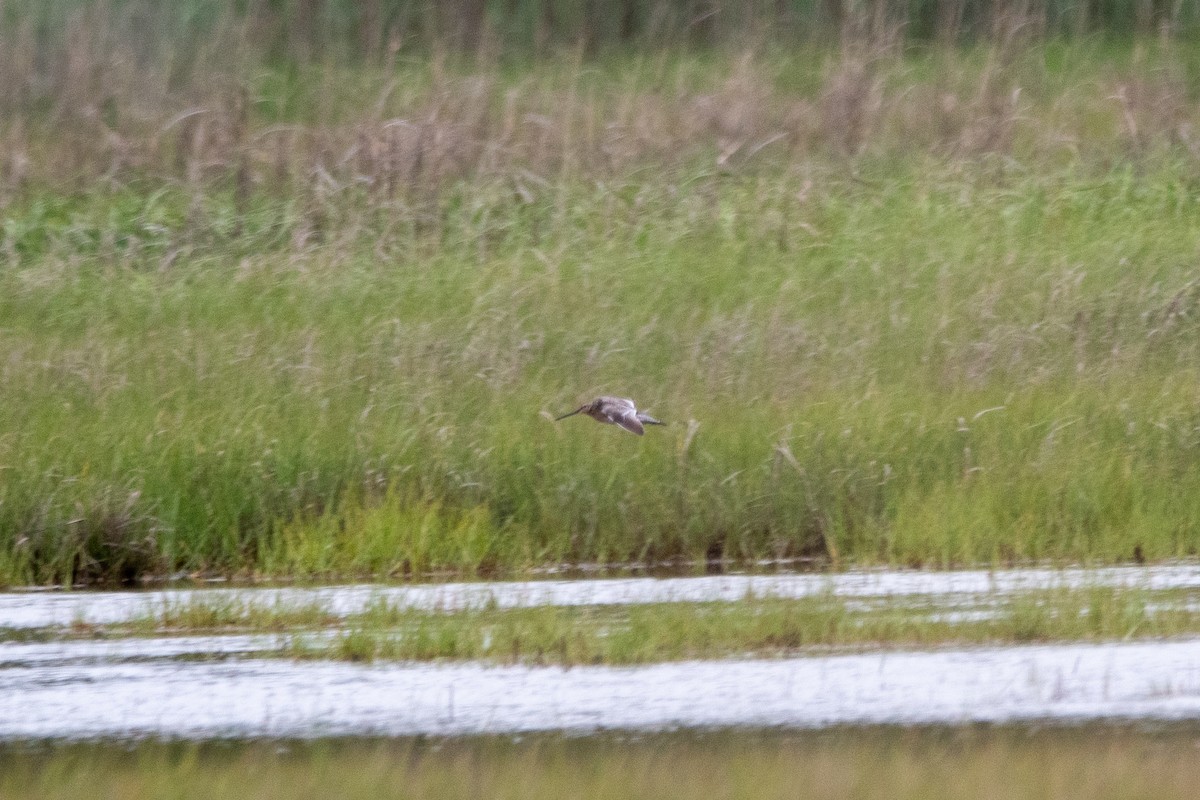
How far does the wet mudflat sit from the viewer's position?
22.4 ft

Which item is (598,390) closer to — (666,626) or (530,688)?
(666,626)

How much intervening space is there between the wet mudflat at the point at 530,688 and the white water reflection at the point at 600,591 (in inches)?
4.4

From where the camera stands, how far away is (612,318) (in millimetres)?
12781

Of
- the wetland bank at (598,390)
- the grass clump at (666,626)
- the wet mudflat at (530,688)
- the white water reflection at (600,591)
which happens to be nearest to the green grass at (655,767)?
the wetland bank at (598,390)

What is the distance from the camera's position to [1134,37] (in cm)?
1905

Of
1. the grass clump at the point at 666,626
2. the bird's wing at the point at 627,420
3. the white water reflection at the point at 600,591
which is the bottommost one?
the white water reflection at the point at 600,591

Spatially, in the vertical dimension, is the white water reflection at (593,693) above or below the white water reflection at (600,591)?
above

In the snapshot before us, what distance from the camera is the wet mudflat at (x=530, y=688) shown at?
682 cm

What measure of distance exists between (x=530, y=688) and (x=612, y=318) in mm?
5768

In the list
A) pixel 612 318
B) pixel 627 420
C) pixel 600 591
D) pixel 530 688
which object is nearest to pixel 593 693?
pixel 530 688

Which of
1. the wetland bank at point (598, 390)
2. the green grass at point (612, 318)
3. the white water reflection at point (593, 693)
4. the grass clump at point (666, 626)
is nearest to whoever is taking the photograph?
the white water reflection at point (593, 693)

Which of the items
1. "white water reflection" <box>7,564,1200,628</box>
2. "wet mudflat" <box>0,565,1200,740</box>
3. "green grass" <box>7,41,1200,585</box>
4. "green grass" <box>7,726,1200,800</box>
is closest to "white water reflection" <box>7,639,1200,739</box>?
"wet mudflat" <box>0,565,1200,740</box>

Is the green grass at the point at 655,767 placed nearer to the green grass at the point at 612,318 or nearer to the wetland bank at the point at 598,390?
the wetland bank at the point at 598,390

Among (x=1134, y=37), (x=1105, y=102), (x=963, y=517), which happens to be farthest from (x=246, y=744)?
(x=1134, y=37)
